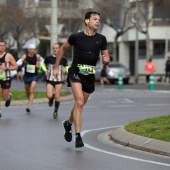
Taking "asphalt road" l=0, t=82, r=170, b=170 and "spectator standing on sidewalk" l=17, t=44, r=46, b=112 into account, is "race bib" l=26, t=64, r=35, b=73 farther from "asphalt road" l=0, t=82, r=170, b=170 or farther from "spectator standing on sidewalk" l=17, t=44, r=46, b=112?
"asphalt road" l=0, t=82, r=170, b=170

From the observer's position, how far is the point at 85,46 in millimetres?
10312

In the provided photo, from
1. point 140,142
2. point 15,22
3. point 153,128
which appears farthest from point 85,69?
point 15,22

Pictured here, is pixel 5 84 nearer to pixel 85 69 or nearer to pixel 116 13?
pixel 85 69

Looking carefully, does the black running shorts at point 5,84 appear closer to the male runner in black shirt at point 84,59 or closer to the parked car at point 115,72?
the male runner in black shirt at point 84,59

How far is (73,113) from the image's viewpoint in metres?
10.4

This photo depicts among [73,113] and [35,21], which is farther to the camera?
[35,21]

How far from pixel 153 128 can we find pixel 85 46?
2284 mm

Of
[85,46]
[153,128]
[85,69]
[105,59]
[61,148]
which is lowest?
[61,148]

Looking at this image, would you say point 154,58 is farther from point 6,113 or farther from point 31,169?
point 31,169

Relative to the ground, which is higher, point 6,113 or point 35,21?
point 35,21

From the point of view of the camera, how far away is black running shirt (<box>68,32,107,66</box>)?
10320 mm

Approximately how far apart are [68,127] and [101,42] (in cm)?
154

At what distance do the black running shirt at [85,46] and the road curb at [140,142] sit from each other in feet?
4.93

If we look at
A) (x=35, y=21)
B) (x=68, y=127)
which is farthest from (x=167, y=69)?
(x=68, y=127)
